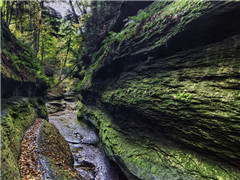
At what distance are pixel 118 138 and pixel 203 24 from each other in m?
7.20

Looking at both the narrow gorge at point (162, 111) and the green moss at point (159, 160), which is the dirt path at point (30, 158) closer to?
the narrow gorge at point (162, 111)

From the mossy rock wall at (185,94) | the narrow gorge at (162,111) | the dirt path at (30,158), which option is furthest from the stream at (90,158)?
the dirt path at (30,158)

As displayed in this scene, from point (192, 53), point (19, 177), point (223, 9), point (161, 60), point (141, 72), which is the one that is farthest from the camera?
point (141, 72)

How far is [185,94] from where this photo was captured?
511 centimetres

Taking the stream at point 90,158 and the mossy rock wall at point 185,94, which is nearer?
the mossy rock wall at point 185,94

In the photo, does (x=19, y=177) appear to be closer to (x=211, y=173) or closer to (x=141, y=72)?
(x=211, y=173)

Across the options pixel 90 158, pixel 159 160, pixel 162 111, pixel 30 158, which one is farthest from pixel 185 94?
pixel 90 158

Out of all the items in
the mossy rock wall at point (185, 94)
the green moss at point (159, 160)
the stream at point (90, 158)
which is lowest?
the stream at point (90, 158)

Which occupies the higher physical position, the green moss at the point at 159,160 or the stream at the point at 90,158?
the green moss at the point at 159,160

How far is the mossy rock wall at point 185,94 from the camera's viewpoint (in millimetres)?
4098

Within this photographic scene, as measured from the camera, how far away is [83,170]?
6.79m

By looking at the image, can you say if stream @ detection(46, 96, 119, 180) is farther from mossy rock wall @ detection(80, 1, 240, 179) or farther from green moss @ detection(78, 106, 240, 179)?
mossy rock wall @ detection(80, 1, 240, 179)

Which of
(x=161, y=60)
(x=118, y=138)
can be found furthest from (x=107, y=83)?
(x=161, y=60)

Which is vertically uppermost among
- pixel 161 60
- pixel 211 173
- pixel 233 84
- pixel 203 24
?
pixel 203 24
